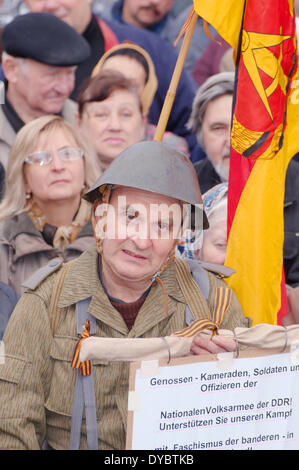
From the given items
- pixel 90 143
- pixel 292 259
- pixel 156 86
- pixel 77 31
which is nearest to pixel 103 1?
pixel 77 31

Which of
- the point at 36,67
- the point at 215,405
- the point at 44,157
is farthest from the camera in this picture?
the point at 36,67

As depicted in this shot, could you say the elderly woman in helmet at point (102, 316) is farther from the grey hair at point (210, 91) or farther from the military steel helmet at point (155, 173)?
the grey hair at point (210, 91)

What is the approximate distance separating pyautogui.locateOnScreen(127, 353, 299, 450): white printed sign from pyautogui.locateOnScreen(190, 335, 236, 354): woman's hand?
62 millimetres

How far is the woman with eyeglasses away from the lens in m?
4.08

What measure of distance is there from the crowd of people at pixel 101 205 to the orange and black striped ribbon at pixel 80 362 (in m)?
0.01

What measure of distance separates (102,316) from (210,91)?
2425 millimetres

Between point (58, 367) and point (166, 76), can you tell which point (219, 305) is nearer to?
point (58, 367)

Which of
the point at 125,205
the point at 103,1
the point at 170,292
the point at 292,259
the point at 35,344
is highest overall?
the point at 103,1

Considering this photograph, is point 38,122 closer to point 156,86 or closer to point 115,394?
point 156,86

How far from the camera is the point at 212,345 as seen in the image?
2334 mm

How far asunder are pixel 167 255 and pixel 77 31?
118 inches

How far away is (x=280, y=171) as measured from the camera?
3.32 m

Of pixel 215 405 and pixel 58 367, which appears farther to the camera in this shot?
pixel 58 367

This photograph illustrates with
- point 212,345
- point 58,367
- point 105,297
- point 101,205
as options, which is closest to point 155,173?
point 101,205
